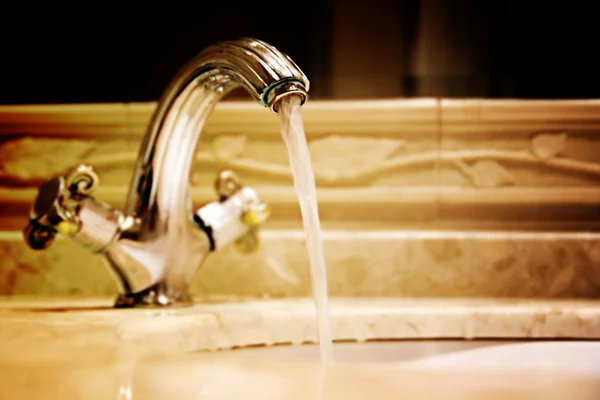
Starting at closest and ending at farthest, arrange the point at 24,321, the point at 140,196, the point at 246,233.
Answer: the point at 24,321
the point at 140,196
the point at 246,233

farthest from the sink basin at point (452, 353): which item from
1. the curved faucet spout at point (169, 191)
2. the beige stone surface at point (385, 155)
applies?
the beige stone surface at point (385, 155)

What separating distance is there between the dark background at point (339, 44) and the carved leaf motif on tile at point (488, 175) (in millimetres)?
84

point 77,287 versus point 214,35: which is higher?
point 214,35

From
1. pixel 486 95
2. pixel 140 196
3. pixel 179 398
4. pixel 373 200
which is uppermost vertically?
pixel 486 95

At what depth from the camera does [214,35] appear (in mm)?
777

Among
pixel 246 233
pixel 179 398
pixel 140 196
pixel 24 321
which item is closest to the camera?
pixel 179 398

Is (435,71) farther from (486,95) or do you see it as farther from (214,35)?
(214,35)

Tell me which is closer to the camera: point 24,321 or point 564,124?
point 24,321

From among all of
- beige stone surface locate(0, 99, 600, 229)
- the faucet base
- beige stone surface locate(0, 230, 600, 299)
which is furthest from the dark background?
the faucet base

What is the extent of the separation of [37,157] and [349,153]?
36 cm

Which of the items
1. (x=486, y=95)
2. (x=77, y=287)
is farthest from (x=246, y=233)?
(x=486, y=95)

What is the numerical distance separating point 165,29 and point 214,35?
59 millimetres

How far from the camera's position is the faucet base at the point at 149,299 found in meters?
0.57

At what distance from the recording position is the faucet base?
0.57 meters
